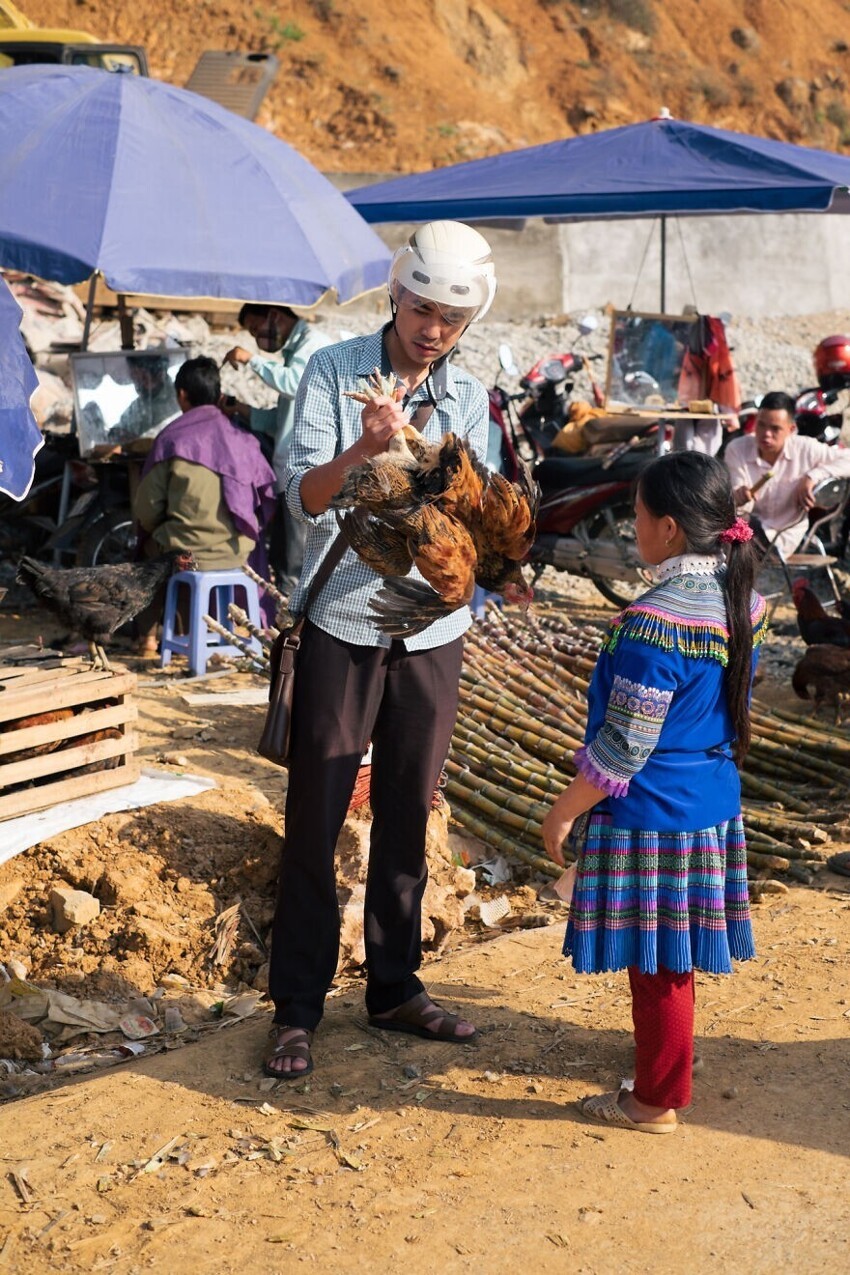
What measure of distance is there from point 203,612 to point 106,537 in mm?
1302

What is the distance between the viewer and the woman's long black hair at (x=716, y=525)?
2.73 metres

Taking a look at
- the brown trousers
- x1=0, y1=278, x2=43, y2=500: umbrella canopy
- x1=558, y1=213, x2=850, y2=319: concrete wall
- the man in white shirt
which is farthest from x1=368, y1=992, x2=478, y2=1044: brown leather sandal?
x1=558, y1=213, x2=850, y2=319: concrete wall

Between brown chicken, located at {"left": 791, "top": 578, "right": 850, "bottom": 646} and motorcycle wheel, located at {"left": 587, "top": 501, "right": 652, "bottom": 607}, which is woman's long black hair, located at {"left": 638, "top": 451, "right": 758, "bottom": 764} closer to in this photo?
brown chicken, located at {"left": 791, "top": 578, "right": 850, "bottom": 646}

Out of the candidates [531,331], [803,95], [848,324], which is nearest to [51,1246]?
[531,331]

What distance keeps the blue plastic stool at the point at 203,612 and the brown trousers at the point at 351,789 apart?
3236mm

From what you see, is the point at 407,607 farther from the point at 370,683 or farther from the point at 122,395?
the point at 122,395

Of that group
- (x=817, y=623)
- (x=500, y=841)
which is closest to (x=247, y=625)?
(x=500, y=841)

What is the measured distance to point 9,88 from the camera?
6.73 meters

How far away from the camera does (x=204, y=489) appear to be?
6484mm

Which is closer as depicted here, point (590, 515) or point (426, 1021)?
point (426, 1021)

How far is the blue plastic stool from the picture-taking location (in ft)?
21.3

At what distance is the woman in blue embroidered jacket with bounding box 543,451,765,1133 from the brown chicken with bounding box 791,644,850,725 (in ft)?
11.0

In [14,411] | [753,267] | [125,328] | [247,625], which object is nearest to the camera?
[14,411]

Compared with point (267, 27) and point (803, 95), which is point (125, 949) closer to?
point (267, 27)
